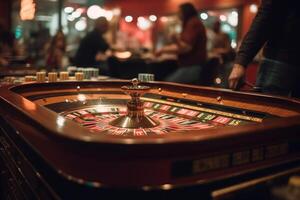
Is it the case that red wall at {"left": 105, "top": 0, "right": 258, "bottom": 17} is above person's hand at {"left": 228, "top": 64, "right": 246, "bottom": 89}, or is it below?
above

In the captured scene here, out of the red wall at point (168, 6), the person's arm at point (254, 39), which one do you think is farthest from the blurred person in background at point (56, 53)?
the red wall at point (168, 6)

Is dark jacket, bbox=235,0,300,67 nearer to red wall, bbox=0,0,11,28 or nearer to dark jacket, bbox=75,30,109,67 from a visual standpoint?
dark jacket, bbox=75,30,109,67

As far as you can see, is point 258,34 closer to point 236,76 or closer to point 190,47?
point 236,76

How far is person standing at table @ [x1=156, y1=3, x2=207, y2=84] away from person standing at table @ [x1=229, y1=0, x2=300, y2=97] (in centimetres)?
197

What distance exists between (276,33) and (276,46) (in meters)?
0.07

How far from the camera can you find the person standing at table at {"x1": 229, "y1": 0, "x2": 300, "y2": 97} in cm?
181

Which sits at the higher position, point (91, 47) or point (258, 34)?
point (258, 34)

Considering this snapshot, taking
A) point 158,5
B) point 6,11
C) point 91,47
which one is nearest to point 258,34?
point 91,47

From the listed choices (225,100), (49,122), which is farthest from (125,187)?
(225,100)

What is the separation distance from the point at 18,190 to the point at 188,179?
37.0 inches

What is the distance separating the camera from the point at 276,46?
1.87 metres

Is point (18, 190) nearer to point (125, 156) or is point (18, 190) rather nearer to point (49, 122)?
point (49, 122)

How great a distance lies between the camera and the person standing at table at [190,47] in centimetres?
385

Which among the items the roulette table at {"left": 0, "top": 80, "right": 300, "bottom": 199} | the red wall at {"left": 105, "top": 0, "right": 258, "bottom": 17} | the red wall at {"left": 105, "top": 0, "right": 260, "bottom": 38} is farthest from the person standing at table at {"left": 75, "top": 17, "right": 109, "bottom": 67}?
the red wall at {"left": 105, "top": 0, "right": 258, "bottom": 17}
